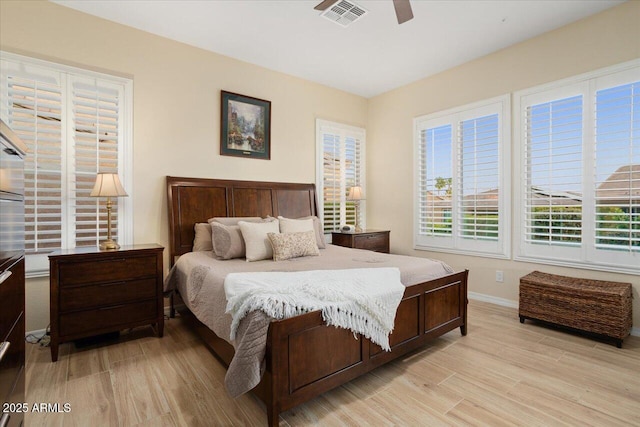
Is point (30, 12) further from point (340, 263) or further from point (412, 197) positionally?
point (412, 197)

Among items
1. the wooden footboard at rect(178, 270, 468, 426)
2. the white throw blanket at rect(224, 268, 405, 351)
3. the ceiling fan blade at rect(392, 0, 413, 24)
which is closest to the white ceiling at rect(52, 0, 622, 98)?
the ceiling fan blade at rect(392, 0, 413, 24)

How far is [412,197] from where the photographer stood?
4.80m

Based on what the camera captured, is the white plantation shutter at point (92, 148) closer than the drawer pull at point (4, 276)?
No

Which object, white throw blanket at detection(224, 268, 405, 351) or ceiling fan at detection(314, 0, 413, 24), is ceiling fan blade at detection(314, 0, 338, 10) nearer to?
ceiling fan at detection(314, 0, 413, 24)

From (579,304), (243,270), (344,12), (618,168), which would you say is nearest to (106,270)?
(243,270)

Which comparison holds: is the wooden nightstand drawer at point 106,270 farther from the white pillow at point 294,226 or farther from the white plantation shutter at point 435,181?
the white plantation shutter at point 435,181

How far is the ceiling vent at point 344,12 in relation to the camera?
277 centimetres

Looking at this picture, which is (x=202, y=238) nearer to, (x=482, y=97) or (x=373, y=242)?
(x=373, y=242)

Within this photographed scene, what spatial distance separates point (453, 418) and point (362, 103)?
15.4 feet

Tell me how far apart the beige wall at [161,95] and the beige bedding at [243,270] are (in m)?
1.03

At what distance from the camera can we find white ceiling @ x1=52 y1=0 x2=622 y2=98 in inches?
117

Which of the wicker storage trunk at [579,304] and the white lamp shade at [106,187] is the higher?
the white lamp shade at [106,187]

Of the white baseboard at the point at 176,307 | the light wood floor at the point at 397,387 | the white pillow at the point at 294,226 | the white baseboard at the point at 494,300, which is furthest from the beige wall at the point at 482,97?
the white baseboard at the point at 176,307

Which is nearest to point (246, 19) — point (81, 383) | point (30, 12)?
point (30, 12)
